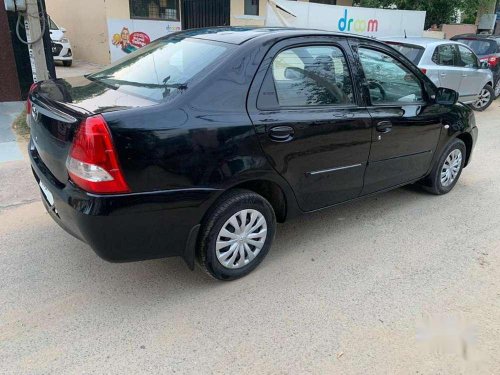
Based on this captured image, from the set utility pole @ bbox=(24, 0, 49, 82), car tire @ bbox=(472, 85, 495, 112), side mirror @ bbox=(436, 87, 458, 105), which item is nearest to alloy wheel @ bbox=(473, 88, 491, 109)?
car tire @ bbox=(472, 85, 495, 112)

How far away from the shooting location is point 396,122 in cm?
378

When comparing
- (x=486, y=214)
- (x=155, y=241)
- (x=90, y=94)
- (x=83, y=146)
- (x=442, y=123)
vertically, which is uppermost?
(x=90, y=94)

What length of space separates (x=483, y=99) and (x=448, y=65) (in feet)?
7.99

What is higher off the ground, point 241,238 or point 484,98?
point 241,238

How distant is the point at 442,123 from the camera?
4.30 metres

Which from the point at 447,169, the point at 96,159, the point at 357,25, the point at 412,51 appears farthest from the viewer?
the point at 357,25

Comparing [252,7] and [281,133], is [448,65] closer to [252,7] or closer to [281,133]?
[281,133]

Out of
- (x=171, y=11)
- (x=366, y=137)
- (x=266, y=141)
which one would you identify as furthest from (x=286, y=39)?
(x=171, y=11)

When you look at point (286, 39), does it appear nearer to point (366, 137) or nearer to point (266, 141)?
point (266, 141)

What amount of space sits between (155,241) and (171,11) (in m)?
10.8

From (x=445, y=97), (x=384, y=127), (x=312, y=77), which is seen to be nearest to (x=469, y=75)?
(x=445, y=97)

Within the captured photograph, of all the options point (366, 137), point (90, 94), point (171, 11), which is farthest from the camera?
point (171, 11)

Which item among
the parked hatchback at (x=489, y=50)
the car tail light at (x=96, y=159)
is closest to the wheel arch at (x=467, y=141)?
the car tail light at (x=96, y=159)

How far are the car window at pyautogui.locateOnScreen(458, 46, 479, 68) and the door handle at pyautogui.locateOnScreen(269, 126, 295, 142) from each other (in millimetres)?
7075
